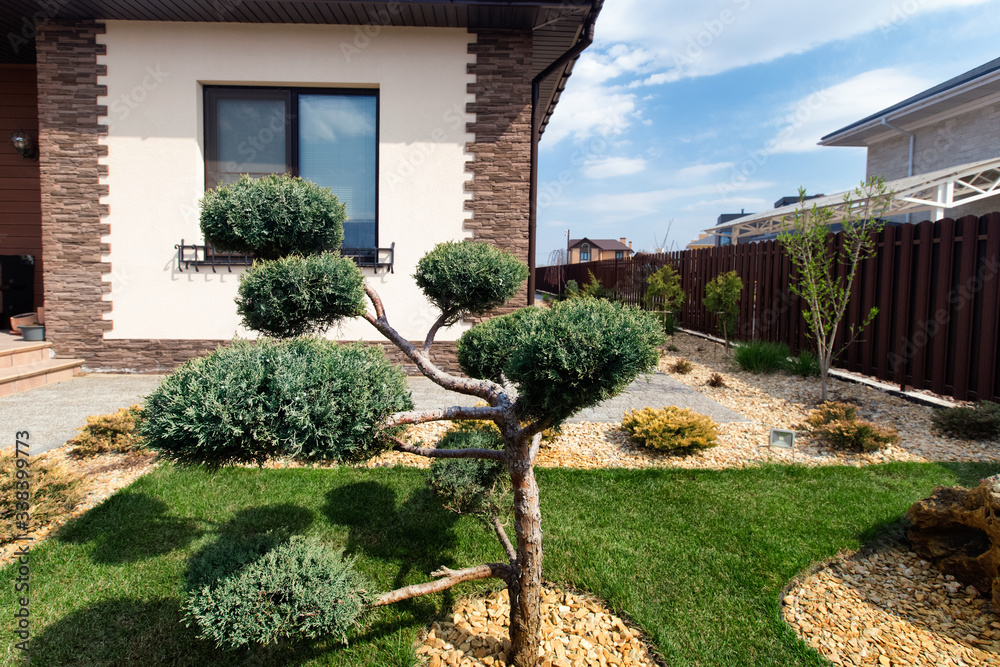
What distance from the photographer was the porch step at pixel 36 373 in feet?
19.0

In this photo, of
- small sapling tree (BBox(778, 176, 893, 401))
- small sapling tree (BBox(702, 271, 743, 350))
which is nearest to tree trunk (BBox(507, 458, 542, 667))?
small sapling tree (BBox(778, 176, 893, 401))

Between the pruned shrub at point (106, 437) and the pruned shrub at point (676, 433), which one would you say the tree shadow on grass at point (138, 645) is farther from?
the pruned shrub at point (676, 433)

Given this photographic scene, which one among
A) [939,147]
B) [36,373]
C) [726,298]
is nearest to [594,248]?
[939,147]

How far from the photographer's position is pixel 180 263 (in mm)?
6758

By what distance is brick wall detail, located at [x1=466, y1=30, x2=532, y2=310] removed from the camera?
263 inches

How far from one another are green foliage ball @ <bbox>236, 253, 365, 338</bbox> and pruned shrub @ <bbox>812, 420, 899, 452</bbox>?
13.8ft

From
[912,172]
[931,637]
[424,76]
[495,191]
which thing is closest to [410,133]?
[424,76]

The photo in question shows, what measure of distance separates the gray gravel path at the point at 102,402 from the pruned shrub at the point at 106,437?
0.21 meters

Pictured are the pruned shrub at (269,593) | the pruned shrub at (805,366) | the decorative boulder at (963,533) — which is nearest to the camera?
the pruned shrub at (269,593)

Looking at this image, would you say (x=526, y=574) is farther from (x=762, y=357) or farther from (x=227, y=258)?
(x=762, y=357)

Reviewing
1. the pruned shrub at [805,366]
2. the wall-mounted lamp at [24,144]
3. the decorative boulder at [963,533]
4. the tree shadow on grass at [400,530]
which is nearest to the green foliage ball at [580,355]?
the tree shadow on grass at [400,530]

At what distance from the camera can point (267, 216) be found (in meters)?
2.51

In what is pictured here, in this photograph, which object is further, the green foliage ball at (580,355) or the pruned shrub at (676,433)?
the pruned shrub at (676,433)

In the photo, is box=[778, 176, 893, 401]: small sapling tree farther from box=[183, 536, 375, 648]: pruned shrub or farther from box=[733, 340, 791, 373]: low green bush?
box=[183, 536, 375, 648]: pruned shrub
